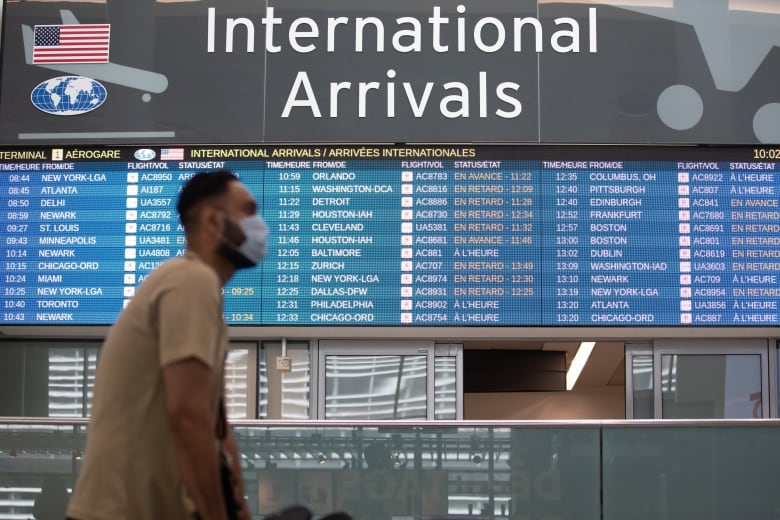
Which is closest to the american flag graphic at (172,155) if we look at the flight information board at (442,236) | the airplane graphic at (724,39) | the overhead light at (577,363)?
the flight information board at (442,236)

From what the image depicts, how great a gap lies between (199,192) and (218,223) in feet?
0.21

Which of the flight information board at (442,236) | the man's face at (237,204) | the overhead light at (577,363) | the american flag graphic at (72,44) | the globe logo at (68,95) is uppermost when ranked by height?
the american flag graphic at (72,44)

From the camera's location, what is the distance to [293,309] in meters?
6.76

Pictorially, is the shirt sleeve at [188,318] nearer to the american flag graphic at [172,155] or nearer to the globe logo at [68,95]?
the american flag graphic at [172,155]

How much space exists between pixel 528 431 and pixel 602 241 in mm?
1862

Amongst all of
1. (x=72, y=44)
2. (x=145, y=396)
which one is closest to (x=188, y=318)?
(x=145, y=396)

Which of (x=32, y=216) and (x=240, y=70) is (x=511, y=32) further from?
(x=32, y=216)

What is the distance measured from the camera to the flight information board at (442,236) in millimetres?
6742

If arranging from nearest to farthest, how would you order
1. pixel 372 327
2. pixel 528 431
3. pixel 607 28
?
1. pixel 528 431
2. pixel 372 327
3. pixel 607 28

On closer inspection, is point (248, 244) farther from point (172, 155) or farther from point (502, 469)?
point (172, 155)

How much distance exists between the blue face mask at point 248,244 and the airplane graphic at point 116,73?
17.8ft

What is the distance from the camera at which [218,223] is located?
1.97 metres

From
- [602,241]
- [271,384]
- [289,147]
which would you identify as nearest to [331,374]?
[271,384]

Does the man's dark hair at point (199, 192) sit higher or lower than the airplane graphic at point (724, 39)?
lower
